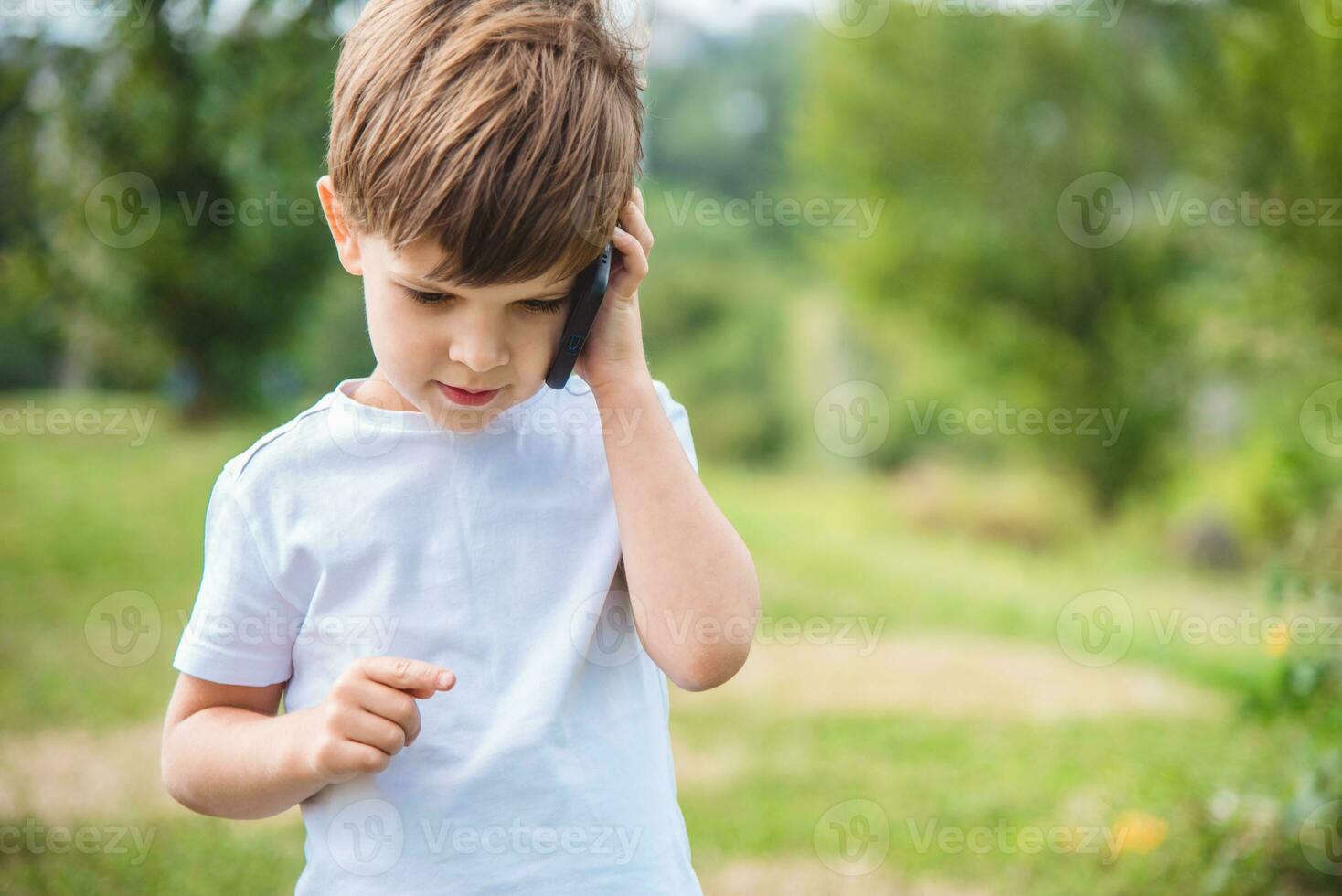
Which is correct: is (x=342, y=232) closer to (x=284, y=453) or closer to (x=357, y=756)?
(x=284, y=453)

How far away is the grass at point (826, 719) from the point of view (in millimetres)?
3459

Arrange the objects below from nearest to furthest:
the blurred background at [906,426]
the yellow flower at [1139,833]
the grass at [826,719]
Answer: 1. the yellow flower at [1139,833]
2. the grass at [826,719]
3. the blurred background at [906,426]

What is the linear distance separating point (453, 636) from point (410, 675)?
0.55 ft

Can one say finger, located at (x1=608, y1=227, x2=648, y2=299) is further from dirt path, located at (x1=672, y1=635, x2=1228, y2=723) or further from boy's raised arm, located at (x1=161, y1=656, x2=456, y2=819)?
dirt path, located at (x1=672, y1=635, x2=1228, y2=723)

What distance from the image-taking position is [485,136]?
1.08m

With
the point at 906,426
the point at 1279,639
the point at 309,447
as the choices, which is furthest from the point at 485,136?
the point at 906,426

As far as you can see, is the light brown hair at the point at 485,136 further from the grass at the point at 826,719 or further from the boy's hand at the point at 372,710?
the grass at the point at 826,719

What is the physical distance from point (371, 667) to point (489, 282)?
1.24ft

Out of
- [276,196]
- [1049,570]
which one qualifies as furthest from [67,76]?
[1049,570]

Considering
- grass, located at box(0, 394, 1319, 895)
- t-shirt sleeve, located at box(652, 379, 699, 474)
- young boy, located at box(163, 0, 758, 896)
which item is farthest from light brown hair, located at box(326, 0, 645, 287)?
grass, located at box(0, 394, 1319, 895)

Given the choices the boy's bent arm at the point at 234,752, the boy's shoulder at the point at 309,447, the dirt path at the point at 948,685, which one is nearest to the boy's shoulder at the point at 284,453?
the boy's shoulder at the point at 309,447

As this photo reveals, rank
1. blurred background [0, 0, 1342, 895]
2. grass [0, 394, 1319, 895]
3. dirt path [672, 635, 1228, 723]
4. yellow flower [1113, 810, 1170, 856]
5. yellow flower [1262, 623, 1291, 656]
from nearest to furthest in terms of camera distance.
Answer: yellow flower [1262, 623, 1291, 656], yellow flower [1113, 810, 1170, 856], grass [0, 394, 1319, 895], blurred background [0, 0, 1342, 895], dirt path [672, 635, 1228, 723]

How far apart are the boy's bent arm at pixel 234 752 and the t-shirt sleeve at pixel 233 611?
0.03 metres

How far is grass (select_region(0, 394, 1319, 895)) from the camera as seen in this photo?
3.46 metres
